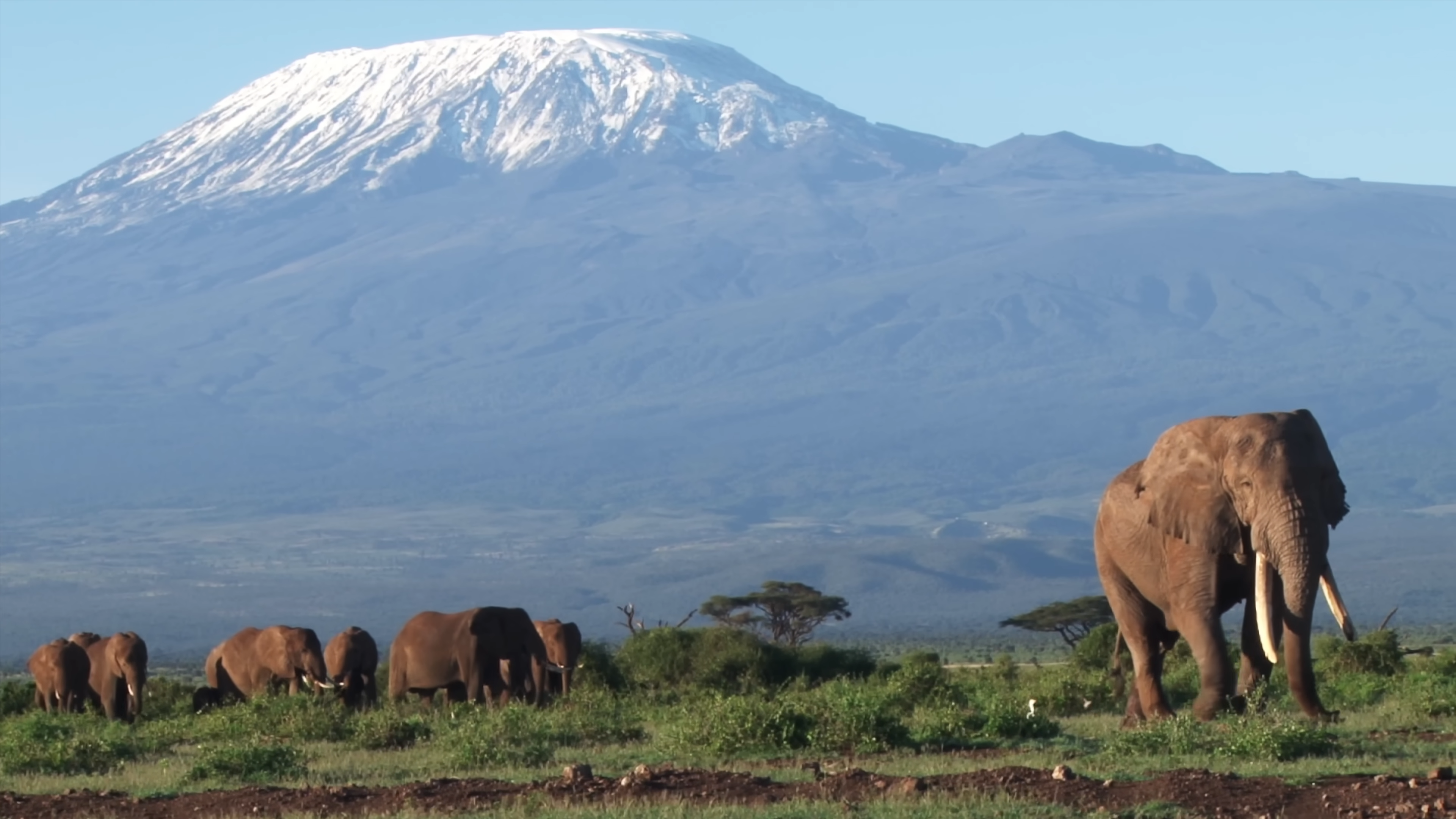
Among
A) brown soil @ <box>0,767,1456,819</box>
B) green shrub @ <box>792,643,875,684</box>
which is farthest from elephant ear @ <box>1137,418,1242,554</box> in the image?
green shrub @ <box>792,643,875,684</box>

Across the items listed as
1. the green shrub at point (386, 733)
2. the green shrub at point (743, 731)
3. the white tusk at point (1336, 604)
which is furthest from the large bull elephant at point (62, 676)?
the white tusk at point (1336, 604)

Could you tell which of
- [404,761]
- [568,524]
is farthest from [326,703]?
[568,524]

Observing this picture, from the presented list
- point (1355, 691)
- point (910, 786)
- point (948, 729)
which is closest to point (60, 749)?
point (948, 729)

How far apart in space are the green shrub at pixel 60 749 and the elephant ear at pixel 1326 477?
9153mm

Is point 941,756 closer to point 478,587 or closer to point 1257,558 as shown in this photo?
point 1257,558

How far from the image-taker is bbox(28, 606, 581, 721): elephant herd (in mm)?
26438

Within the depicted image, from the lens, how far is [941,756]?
16.5 metres

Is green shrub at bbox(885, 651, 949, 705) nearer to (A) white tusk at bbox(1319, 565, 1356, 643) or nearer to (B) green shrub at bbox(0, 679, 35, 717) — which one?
(A) white tusk at bbox(1319, 565, 1356, 643)

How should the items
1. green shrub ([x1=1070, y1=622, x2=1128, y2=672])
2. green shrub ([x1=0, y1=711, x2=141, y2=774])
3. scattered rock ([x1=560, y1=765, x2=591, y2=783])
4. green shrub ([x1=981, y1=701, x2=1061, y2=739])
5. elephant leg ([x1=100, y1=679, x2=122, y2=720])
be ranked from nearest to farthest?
scattered rock ([x1=560, y1=765, x2=591, y2=783])
green shrub ([x1=981, y1=701, x2=1061, y2=739])
green shrub ([x1=0, y1=711, x2=141, y2=774])
elephant leg ([x1=100, y1=679, x2=122, y2=720])
green shrub ([x1=1070, y1=622, x2=1128, y2=672])

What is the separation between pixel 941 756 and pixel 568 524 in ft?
506

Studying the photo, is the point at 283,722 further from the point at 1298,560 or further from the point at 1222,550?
the point at 1298,560

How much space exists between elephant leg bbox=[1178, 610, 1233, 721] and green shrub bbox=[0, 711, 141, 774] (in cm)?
812

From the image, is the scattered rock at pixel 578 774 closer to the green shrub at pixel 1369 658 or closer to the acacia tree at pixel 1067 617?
the green shrub at pixel 1369 658

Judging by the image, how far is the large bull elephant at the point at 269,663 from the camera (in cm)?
2827
